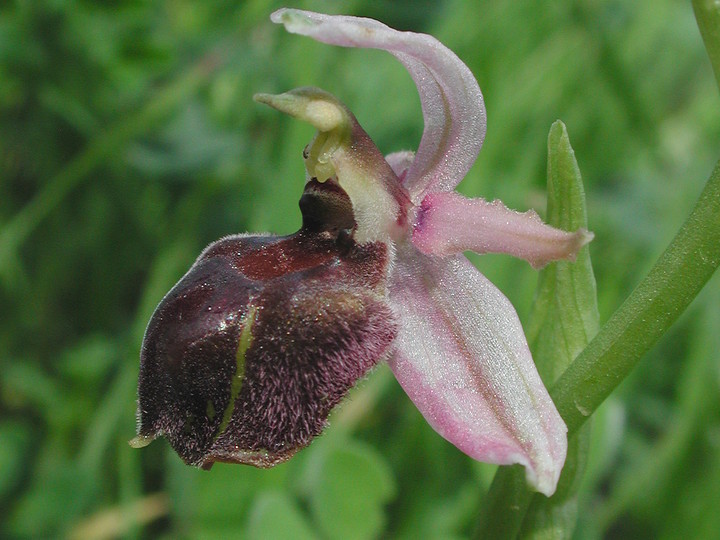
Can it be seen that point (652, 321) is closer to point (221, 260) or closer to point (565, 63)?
point (221, 260)

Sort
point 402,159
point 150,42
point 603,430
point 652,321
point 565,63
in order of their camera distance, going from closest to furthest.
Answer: point 652,321 < point 402,159 < point 603,430 < point 150,42 < point 565,63

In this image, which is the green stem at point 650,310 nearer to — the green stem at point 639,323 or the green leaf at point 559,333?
the green stem at point 639,323

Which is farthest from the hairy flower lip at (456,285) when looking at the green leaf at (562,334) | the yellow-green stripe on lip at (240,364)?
the yellow-green stripe on lip at (240,364)

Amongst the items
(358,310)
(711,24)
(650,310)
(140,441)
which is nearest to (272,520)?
(140,441)

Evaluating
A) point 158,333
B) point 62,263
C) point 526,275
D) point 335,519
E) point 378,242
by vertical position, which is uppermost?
point 378,242

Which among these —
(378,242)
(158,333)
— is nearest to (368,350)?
(378,242)

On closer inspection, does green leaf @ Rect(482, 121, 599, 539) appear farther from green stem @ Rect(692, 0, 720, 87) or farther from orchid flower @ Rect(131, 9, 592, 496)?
green stem @ Rect(692, 0, 720, 87)

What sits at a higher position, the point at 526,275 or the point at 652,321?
the point at 652,321
